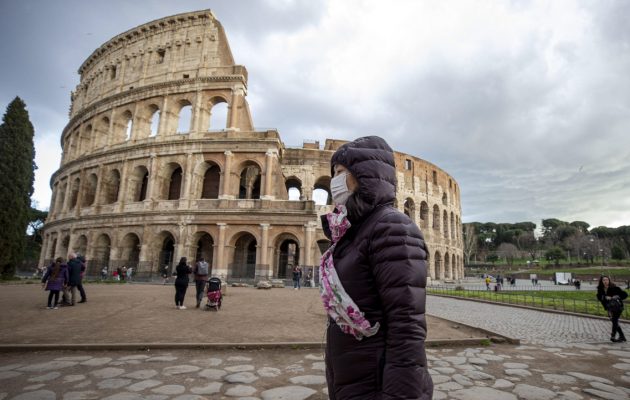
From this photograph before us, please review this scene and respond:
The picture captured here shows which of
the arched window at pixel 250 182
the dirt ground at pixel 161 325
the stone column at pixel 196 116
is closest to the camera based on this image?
the dirt ground at pixel 161 325

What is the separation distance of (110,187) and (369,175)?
2899 cm

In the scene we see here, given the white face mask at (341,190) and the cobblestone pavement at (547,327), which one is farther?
the cobblestone pavement at (547,327)

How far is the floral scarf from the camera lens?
1.43 m

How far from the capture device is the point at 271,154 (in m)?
22.4

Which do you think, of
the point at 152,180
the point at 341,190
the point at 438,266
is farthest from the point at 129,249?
the point at 438,266

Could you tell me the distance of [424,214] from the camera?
3064cm

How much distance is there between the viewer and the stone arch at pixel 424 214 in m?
30.1

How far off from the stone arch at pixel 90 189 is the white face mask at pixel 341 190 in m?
30.4

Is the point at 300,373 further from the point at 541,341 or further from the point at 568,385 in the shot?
the point at 541,341

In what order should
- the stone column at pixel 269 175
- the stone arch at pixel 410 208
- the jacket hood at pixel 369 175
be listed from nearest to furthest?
the jacket hood at pixel 369 175 < the stone column at pixel 269 175 < the stone arch at pixel 410 208

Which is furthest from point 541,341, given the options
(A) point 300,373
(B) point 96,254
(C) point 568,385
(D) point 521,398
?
(B) point 96,254

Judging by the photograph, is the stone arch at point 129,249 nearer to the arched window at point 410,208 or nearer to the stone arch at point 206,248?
the stone arch at point 206,248

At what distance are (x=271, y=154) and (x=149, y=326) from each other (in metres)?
17.1

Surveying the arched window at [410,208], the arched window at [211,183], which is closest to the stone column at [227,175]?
the arched window at [211,183]
